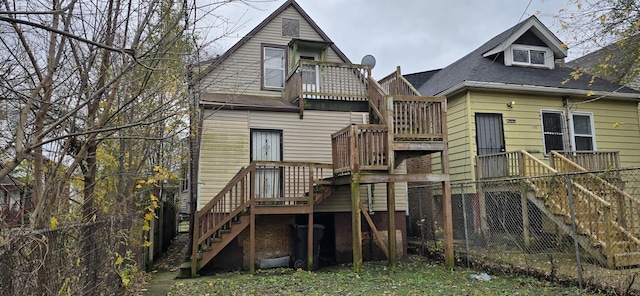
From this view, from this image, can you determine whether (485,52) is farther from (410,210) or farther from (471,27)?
(410,210)

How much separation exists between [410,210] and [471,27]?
6.07 metres

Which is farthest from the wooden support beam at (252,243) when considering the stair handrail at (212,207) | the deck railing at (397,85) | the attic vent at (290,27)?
the attic vent at (290,27)

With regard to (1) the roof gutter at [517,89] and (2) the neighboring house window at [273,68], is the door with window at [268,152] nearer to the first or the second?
(2) the neighboring house window at [273,68]

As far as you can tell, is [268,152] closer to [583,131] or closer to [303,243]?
[303,243]

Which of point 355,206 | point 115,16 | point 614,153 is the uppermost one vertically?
point 115,16

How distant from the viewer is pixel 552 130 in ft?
42.3

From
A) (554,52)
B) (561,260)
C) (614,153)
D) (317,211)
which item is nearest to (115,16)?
(317,211)

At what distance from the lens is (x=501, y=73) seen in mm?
12977

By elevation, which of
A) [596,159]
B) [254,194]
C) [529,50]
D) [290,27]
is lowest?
[254,194]

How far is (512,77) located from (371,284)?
27.4ft

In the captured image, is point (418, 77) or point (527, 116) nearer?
point (527, 116)

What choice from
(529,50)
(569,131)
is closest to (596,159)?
(569,131)

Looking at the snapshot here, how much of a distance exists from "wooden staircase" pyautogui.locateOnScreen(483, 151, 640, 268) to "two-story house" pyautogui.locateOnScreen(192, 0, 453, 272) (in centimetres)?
225

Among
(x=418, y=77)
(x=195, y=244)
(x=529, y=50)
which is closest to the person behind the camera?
(x=195, y=244)
